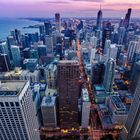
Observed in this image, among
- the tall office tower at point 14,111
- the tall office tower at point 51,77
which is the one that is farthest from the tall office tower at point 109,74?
the tall office tower at point 14,111


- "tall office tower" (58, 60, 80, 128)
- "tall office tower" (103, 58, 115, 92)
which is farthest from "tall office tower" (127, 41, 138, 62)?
"tall office tower" (58, 60, 80, 128)

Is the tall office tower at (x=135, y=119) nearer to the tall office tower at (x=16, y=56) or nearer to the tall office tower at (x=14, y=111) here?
the tall office tower at (x=14, y=111)

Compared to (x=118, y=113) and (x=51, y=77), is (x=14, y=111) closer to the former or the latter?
(x=118, y=113)

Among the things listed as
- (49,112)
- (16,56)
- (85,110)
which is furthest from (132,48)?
(49,112)

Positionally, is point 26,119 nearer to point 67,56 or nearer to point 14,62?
point 67,56

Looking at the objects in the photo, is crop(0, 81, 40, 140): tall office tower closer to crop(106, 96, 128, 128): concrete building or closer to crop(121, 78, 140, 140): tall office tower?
crop(121, 78, 140, 140): tall office tower

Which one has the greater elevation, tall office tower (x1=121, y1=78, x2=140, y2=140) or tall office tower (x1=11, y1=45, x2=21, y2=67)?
tall office tower (x1=121, y1=78, x2=140, y2=140)

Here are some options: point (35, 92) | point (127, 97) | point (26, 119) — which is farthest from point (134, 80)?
point (26, 119)
